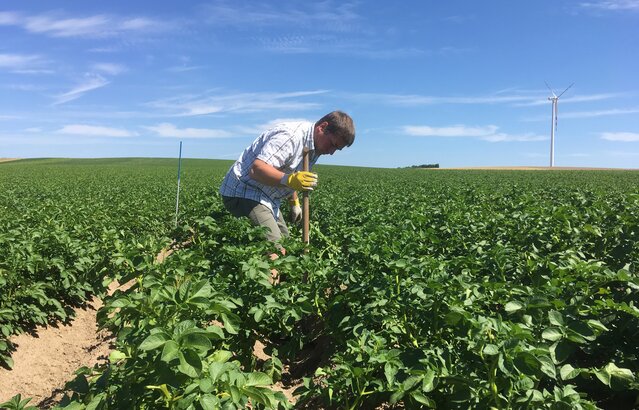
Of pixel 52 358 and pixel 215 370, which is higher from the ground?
pixel 215 370

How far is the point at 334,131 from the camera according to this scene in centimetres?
416

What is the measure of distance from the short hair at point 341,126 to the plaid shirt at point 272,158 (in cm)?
27

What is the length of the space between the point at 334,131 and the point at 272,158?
24.1 inches

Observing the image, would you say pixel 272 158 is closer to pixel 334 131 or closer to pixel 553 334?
pixel 334 131

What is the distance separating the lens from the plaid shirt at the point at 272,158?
168 inches

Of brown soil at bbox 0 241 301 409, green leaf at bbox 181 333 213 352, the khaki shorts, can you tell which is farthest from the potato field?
the khaki shorts

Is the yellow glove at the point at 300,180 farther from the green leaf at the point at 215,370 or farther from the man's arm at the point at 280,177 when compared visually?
the green leaf at the point at 215,370

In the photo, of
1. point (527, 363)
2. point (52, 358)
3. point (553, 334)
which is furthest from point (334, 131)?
point (52, 358)

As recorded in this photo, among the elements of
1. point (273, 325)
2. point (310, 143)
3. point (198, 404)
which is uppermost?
point (310, 143)

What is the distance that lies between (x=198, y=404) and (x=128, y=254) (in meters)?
1.42

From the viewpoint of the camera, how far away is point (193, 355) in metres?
1.62

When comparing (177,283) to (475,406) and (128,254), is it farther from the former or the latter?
(475,406)

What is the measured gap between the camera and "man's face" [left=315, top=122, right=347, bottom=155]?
4.22 meters

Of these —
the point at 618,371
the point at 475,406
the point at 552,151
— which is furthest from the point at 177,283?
the point at 552,151
